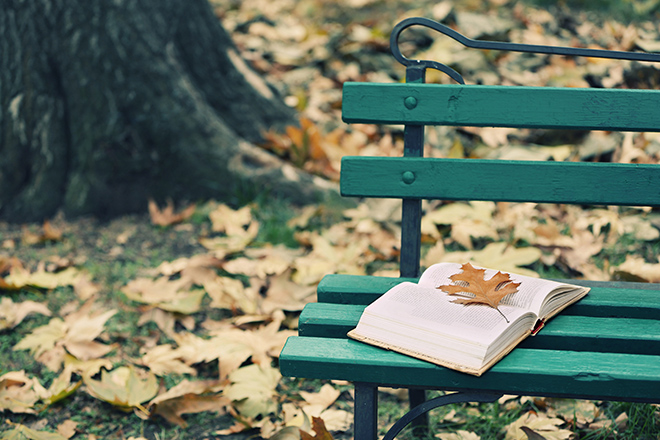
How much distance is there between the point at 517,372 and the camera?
1142 mm

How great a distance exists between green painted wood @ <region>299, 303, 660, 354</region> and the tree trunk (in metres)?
1.82

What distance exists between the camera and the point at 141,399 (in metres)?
1.80

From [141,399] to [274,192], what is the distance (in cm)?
161

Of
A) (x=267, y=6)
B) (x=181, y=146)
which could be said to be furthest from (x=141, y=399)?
(x=267, y=6)

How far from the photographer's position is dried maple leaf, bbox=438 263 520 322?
1.32 metres

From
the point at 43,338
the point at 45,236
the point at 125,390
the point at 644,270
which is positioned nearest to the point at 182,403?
the point at 125,390

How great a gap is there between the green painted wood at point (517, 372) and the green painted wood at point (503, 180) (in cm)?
53

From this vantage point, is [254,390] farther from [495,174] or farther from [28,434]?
[495,174]

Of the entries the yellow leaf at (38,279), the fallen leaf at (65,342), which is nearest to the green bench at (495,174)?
the fallen leaf at (65,342)

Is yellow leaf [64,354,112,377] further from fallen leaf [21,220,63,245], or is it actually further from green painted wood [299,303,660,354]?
fallen leaf [21,220,63,245]

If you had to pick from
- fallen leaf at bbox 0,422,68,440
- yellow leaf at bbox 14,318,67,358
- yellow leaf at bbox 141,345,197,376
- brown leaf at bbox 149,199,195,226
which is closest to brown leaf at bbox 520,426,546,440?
yellow leaf at bbox 141,345,197,376

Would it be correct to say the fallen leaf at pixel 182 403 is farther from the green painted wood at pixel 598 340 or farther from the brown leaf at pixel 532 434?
the green painted wood at pixel 598 340

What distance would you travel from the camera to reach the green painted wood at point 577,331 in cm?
129

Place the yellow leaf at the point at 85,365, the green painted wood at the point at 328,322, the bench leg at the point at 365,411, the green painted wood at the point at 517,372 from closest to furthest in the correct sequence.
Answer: the green painted wood at the point at 517,372, the bench leg at the point at 365,411, the green painted wood at the point at 328,322, the yellow leaf at the point at 85,365
